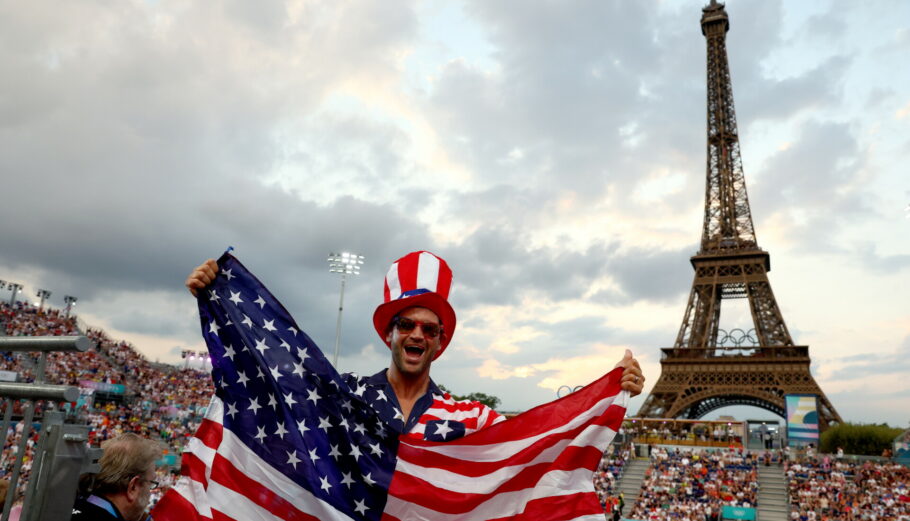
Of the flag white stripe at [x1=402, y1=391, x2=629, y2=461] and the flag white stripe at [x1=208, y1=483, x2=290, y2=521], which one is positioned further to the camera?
the flag white stripe at [x1=402, y1=391, x2=629, y2=461]

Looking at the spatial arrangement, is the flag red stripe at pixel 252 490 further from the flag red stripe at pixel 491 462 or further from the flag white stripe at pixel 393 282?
the flag white stripe at pixel 393 282

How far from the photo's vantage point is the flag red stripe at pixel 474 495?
3.17 m

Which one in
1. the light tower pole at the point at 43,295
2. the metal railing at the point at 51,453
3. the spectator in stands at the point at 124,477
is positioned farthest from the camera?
the light tower pole at the point at 43,295

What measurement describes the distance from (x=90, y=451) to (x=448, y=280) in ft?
6.89

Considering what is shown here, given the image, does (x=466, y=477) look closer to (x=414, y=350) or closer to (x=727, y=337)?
(x=414, y=350)

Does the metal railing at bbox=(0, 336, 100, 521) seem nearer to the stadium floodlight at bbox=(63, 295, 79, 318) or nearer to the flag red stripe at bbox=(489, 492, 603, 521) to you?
the flag red stripe at bbox=(489, 492, 603, 521)

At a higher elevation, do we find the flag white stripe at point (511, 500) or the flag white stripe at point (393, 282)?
the flag white stripe at point (393, 282)

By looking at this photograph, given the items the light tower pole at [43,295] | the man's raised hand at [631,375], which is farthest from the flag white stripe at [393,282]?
the light tower pole at [43,295]

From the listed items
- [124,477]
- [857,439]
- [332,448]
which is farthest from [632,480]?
[124,477]

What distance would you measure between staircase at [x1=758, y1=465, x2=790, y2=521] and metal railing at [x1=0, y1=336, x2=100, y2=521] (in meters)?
27.3

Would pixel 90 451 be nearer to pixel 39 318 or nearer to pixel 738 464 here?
pixel 738 464

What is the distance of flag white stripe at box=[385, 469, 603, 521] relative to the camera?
313 centimetres

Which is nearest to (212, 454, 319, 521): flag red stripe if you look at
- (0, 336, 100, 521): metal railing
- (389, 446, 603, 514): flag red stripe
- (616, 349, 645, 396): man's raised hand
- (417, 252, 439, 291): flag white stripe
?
(389, 446, 603, 514): flag red stripe

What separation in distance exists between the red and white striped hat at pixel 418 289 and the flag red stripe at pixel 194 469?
123 centimetres
